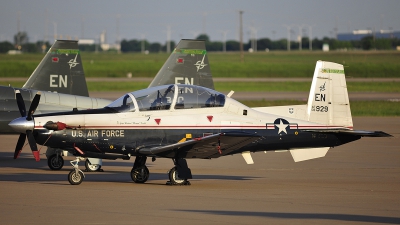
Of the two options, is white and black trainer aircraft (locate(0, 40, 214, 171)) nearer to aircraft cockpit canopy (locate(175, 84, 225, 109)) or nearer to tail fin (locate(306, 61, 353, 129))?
tail fin (locate(306, 61, 353, 129))

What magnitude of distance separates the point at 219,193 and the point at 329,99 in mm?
3492

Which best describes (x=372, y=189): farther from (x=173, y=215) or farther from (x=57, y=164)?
(x=57, y=164)

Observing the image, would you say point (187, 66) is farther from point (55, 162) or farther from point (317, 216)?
point (317, 216)

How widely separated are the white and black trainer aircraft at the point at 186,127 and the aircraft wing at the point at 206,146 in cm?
2

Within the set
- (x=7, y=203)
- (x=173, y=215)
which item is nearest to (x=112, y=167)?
(x=7, y=203)

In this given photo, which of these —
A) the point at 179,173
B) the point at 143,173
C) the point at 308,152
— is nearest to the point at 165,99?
the point at 179,173

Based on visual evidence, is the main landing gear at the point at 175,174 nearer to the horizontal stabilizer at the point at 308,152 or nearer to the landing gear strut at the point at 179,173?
the landing gear strut at the point at 179,173

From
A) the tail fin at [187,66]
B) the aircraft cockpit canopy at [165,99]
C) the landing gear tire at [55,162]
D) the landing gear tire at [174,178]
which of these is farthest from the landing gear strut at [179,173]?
the tail fin at [187,66]

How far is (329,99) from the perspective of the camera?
50.4ft

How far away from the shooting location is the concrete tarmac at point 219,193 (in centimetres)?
1112

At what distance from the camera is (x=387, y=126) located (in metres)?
28.5

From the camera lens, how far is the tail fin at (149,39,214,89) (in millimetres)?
21125

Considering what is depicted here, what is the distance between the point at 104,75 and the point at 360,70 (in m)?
27.2

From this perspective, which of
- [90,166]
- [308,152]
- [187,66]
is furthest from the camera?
[187,66]
